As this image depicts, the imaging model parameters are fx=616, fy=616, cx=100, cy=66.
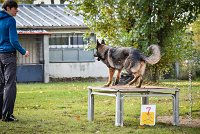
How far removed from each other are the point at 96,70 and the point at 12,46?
2435 cm

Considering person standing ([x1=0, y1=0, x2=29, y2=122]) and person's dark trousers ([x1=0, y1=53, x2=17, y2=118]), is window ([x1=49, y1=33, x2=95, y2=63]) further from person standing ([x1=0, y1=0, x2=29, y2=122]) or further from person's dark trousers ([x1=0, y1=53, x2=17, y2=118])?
person's dark trousers ([x1=0, y1=53, x2=17, y2=118])

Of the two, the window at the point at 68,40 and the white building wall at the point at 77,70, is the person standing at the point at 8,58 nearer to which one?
the white building wall at the point at 77,70

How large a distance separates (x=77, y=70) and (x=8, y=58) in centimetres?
2415

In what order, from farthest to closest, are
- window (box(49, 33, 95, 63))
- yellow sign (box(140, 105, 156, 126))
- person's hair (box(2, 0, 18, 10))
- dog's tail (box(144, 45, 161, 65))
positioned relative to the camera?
window (box(49, 33, 95, 63)) → person's hair (box(2, 0, 18, 10)) → dog's tail (box(144, 45, 161, 65)) → yellow sign (box(140, 105, 156, 126))

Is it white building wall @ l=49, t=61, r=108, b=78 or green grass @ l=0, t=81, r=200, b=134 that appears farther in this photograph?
white building wall @ l=49, t=61, r=108, b=78

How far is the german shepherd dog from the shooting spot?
10.7 m

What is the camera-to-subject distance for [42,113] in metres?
13.0

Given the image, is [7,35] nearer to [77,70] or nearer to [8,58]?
[8,58]

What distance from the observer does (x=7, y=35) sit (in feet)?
37.0

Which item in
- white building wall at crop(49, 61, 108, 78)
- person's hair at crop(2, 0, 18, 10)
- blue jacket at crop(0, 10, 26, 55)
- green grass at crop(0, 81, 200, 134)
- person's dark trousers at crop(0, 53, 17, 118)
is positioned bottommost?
white building wall at crop(49, 61, 108, 78)

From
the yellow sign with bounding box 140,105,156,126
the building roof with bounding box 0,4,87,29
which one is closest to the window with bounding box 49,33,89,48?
the building roof with bounding box 0,4,87,29

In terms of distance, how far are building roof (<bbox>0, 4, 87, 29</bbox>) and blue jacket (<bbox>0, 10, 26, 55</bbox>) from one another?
22.1 metres

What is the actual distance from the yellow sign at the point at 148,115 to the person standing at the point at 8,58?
2.38 metres

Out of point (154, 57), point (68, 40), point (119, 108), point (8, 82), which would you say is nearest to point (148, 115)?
point (119, 108)
